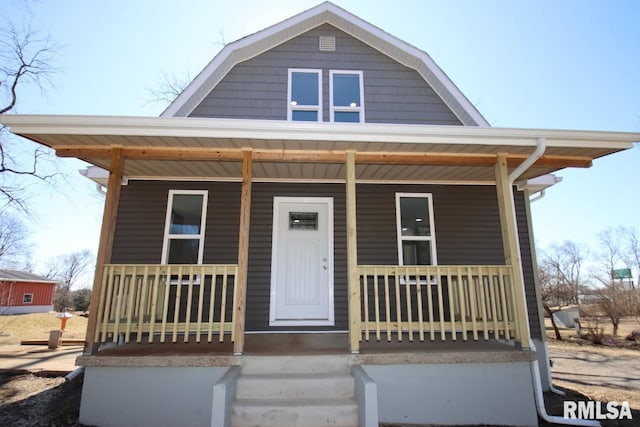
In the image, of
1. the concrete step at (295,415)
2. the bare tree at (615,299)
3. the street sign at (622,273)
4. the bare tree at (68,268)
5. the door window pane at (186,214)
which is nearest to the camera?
the concrete step at (295,415)

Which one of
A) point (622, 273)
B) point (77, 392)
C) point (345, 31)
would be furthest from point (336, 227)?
point (622, 273)

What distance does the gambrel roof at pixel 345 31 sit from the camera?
6.16m

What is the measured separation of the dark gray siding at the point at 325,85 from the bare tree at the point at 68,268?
3758 cm

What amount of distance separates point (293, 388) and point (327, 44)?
19.9 ft

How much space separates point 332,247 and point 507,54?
7723mm

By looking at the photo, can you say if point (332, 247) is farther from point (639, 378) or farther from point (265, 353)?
point (639, 378)

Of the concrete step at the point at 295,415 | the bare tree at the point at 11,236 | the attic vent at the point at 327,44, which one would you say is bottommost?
the concrete step at the point at 295,415

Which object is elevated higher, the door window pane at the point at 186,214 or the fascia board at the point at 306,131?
the fascia board at the point at 306,131

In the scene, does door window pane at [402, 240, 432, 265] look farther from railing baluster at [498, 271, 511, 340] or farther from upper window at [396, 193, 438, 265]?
railing baluster at [498, 271, 511, 340]

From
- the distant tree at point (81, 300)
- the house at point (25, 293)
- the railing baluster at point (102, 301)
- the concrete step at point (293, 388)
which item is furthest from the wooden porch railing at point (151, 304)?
the distant tree at point (81, 300)

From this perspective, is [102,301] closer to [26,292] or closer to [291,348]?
[291,348]

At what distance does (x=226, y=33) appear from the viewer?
35.9 feet

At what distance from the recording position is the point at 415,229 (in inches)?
228

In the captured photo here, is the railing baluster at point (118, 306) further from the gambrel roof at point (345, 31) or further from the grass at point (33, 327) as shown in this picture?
the grass at point (33, 327)
